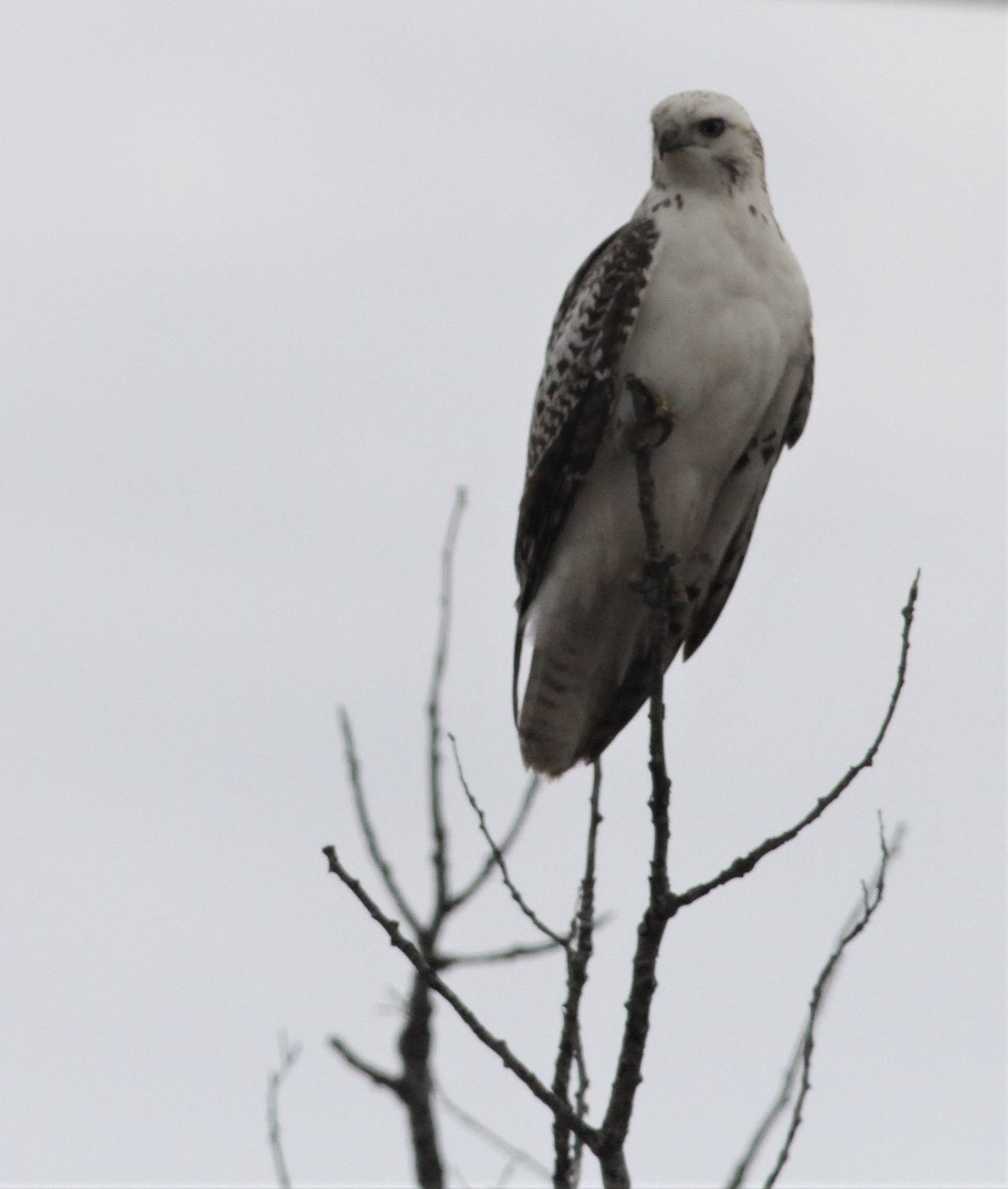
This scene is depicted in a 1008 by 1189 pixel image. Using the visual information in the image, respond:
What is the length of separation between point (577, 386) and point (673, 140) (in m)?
1.01

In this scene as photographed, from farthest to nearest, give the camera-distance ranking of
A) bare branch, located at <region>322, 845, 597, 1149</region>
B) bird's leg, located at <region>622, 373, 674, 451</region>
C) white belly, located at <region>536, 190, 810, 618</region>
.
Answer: white belly, located at <region>536, 190, 810, 618</region> → bird's leg, located at <region>622, 373, 674, 451</region> → bare branch, located at <region>322, 845, 597, 1149</region>

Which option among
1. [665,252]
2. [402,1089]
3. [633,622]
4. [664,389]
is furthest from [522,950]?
[665,252]

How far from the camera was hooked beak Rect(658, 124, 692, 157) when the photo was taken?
6234 mm

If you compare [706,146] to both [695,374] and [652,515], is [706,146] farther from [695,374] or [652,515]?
[652,515]

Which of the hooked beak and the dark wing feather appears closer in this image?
the dark wing feather

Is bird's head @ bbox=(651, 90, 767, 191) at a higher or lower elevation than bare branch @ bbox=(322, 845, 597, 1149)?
higher

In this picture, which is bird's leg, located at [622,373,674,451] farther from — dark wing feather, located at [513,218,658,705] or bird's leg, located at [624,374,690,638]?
dark wing feather, located at [513,218,658,705]

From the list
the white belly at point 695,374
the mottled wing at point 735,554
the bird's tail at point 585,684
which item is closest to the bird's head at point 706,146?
the white belly at point 695,374

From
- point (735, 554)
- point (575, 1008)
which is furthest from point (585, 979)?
point (735, 554)

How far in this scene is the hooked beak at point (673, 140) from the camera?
6234 millimetres

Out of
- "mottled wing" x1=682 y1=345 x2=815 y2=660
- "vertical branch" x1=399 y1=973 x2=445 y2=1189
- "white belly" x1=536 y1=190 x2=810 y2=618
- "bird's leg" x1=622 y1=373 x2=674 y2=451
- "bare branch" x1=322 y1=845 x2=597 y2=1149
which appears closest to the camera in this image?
"bare branch" x1=322 y1=845 x2=597 y2=1149

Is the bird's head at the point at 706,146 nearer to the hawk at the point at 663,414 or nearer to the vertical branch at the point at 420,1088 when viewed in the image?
the hawk at the point at 663,414

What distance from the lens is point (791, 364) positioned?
6.02 m

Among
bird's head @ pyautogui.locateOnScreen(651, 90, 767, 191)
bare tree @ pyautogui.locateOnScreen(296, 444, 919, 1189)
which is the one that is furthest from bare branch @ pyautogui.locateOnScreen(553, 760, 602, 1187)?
bird's head @ pyautogui.locateOnScreen(651, 90, 767, 191)
